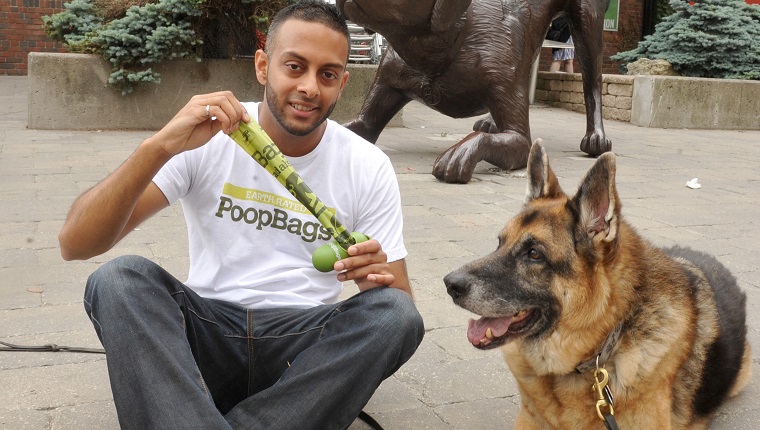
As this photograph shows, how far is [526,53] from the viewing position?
26.1 ft

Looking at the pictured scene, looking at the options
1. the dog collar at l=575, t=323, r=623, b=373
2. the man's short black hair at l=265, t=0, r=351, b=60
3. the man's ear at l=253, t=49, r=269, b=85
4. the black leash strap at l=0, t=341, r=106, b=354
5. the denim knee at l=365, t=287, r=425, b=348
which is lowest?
the black leash strap at l=0, t=341, r=106, b=354

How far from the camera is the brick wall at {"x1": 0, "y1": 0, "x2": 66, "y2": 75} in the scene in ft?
58.3

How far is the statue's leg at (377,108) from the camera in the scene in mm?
8250

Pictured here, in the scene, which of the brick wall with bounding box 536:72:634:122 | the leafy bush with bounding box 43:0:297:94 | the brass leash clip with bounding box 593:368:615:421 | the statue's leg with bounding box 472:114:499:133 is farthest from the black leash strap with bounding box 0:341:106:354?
the brick wall with bounding box 536:72:634:122

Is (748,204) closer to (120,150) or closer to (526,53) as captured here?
(526,53)

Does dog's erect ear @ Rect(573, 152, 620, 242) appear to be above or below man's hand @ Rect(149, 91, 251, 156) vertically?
below

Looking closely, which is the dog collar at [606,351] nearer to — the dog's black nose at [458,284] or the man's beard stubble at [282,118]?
the dog's black nose at [458,284]

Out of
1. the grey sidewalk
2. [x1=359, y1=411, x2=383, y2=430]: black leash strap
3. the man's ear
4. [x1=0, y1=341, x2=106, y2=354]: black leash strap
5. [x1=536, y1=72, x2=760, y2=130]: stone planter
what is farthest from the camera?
[x1=536, y1=72, x2=760, y2=130]: stone planter

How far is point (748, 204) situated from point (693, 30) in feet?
26.8

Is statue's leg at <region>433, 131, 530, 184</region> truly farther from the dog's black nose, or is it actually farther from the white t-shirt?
the dog's black nose

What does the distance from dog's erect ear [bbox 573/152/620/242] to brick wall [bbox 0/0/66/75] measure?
663 inches

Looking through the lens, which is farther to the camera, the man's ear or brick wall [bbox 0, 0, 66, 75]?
brick wall [bbox 0, 0, 66, 75]

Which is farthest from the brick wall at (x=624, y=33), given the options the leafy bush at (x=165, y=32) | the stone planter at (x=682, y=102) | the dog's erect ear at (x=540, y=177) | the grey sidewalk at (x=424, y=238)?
the dog's erect ear at (x=540, y=177)

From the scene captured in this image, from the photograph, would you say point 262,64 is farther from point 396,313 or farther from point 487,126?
point 487,126
